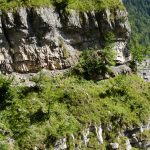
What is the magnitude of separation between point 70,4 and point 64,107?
1640 cm

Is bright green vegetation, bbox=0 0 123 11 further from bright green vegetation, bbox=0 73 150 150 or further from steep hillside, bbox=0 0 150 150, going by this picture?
bright green vegetation, bbox=0 73 150 150

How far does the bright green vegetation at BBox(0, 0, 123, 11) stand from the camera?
189 ft

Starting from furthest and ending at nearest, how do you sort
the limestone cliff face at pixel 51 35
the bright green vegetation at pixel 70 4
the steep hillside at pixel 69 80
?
the bright green vegetation at pixel 70 4
the limestone cliff face at pixel 51 35
the steep hillside at pixel 69 80

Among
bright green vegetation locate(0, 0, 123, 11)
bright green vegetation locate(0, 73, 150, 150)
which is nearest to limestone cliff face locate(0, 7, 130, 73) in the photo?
bright green vegetation locate(0, 0, 123, 11)

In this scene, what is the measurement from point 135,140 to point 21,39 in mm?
19182

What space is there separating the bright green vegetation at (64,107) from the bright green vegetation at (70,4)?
32.5 ft

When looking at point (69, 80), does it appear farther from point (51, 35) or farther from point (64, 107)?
point (64, 107)

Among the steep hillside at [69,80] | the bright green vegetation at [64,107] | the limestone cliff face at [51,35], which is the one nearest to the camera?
the bright green vegetation at [64,107]

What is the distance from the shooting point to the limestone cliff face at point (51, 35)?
56.8m

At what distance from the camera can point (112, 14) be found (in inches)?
2537

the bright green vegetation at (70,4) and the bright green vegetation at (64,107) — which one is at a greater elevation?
the bright green vegetation at (70,4)

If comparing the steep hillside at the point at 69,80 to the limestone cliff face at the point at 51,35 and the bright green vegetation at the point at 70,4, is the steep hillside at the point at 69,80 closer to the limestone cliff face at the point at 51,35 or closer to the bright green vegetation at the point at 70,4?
the limestone cliff face at the point at 51,35

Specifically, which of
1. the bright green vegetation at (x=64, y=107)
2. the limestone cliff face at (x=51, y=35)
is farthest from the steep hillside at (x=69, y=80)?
the bright green vegetation at (x=64, y=107)

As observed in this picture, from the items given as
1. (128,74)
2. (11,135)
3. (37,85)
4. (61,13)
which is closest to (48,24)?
(61,13)
